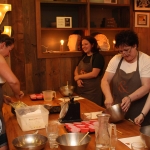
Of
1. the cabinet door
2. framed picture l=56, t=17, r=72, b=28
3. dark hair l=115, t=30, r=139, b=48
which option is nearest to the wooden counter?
dark hair l=115, t=30, r=139, b=48

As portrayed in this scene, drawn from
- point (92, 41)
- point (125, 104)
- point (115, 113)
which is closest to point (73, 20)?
point (92, 41)

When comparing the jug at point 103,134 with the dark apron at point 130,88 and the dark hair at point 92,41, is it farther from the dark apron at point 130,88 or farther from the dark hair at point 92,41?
the dark hair at point 92,41

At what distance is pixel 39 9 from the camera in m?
3.88

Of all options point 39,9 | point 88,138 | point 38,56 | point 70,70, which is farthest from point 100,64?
point 88,138

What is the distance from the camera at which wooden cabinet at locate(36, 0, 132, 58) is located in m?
4.02

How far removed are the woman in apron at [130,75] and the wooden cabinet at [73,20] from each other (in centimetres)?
162

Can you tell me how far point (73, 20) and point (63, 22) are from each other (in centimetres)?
38

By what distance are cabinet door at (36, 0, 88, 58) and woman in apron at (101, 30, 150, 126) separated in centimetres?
161

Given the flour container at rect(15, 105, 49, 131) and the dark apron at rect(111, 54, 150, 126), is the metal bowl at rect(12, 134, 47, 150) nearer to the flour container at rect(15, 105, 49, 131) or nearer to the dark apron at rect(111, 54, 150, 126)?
the flour container at rect(15, 105, 49, 131)

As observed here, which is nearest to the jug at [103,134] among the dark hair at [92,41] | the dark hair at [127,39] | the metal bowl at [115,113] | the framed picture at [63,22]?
the metal bowl at [115,113]

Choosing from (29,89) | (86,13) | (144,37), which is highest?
(86,13)

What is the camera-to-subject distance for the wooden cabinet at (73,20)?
4016 millimetres

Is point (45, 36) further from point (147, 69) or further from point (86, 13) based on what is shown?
point (147, 69)

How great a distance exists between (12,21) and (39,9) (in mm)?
446
